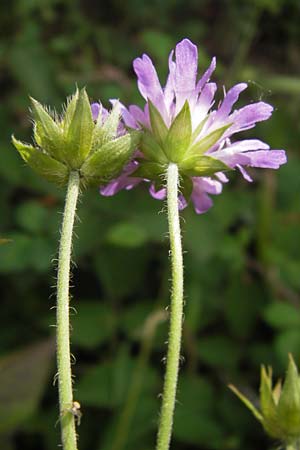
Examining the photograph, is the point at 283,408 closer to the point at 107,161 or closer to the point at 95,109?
the point at 107,161

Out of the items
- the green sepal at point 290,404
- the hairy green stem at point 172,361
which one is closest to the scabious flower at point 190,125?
the hairy green stem at point 172,361

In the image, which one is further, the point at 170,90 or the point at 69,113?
the point at 170,90

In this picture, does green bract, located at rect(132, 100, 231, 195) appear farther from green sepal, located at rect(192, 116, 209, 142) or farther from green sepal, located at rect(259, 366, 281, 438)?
green sepal, located at rect(259, 366, 281, 438)

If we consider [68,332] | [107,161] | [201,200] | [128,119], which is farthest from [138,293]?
[68,332]

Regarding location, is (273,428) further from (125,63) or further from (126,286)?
(125,63)

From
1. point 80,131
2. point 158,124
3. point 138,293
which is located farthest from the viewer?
point 138,293

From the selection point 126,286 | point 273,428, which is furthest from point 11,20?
point 273,428

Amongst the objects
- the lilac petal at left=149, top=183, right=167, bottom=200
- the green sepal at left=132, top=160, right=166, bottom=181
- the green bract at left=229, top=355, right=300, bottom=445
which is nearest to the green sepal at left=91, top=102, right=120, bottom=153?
the green sepal at left=132, top=160, right=166, bottom=181
